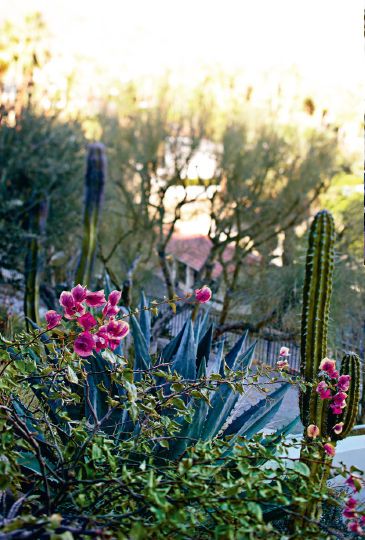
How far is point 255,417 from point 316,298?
0.74 meters

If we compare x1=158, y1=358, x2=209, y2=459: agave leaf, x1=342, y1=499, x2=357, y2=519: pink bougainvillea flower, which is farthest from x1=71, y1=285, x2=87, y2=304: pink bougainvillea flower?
x1=342, y1=499, x2=357, y2=519: pink bougainvillea flower

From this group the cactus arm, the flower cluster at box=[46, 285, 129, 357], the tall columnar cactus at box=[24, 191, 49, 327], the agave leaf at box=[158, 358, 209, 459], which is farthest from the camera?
the tall columnar cactus at box=[24, 191, 49, 327]

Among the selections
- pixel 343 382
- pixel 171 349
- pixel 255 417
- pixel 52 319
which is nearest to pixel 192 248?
pixel 171 349

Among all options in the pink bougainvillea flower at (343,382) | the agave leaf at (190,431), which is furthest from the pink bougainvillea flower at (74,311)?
the pink bougainvillea flower at (343,382)

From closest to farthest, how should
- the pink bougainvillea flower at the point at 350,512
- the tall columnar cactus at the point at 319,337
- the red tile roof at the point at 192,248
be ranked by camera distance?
the pink bougainvillea flower at the point at 350,512, the tall columnar cactus at the point at 319,337, the red tile roof at the point at 192,248

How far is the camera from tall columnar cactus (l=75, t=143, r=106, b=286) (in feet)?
14.0

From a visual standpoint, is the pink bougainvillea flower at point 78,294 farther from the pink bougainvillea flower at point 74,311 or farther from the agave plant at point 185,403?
the agave plant at point 185,403

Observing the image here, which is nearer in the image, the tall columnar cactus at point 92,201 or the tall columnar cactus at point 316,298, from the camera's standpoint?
the tall columnar cactus at point 316,298

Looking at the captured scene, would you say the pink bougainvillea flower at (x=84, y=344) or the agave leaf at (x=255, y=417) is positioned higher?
the pink bougainvillea flower at (x=84, y=344)

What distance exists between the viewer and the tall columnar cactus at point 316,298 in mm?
2188

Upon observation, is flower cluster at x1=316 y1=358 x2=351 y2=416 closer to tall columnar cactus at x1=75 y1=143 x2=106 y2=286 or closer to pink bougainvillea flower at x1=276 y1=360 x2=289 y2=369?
pink bougainvillea flower at x1=276 y1=360 x2=289 y2=369

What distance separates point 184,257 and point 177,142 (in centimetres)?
209

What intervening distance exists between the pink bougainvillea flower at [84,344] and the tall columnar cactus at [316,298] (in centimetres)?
131

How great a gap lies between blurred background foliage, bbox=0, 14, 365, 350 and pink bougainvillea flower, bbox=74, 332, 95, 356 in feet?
19.1
